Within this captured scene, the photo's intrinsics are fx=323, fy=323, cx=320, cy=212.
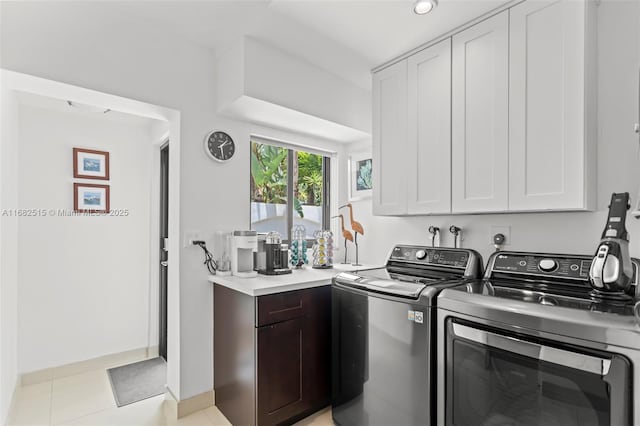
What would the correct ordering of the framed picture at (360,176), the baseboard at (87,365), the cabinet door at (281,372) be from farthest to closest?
the framed picture at (360,176) → the baseboard at (87,365) → the cabinet door at (281,372)

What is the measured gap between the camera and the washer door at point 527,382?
1067mm

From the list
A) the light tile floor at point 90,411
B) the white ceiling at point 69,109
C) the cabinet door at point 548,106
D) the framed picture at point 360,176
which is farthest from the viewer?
the framed picture at point 360,176

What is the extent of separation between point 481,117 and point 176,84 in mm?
1943

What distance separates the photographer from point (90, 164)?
2867 mm

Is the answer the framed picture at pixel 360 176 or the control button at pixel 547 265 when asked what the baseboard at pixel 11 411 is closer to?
the framed picture at pixel 360 176

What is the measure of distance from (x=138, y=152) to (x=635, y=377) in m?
3.64

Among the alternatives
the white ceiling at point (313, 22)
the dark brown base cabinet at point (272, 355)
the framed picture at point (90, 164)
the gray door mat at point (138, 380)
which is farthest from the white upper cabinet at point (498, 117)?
the framed picture at point (90, 164)

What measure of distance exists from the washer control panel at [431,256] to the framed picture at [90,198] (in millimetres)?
2588

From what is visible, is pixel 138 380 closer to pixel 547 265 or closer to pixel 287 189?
pixel 287 189

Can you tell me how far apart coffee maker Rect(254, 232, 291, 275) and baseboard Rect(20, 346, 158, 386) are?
1645 mm

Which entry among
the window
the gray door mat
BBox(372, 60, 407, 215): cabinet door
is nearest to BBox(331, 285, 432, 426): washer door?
BBox(372, 60, 407, 215): cabinet door

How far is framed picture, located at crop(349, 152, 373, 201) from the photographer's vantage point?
298 centimetres

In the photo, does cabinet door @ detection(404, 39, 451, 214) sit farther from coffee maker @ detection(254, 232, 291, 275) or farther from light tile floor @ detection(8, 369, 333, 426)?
light tile floor @ detection(8, 369, 333, 426)

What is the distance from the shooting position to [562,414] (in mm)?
1168
